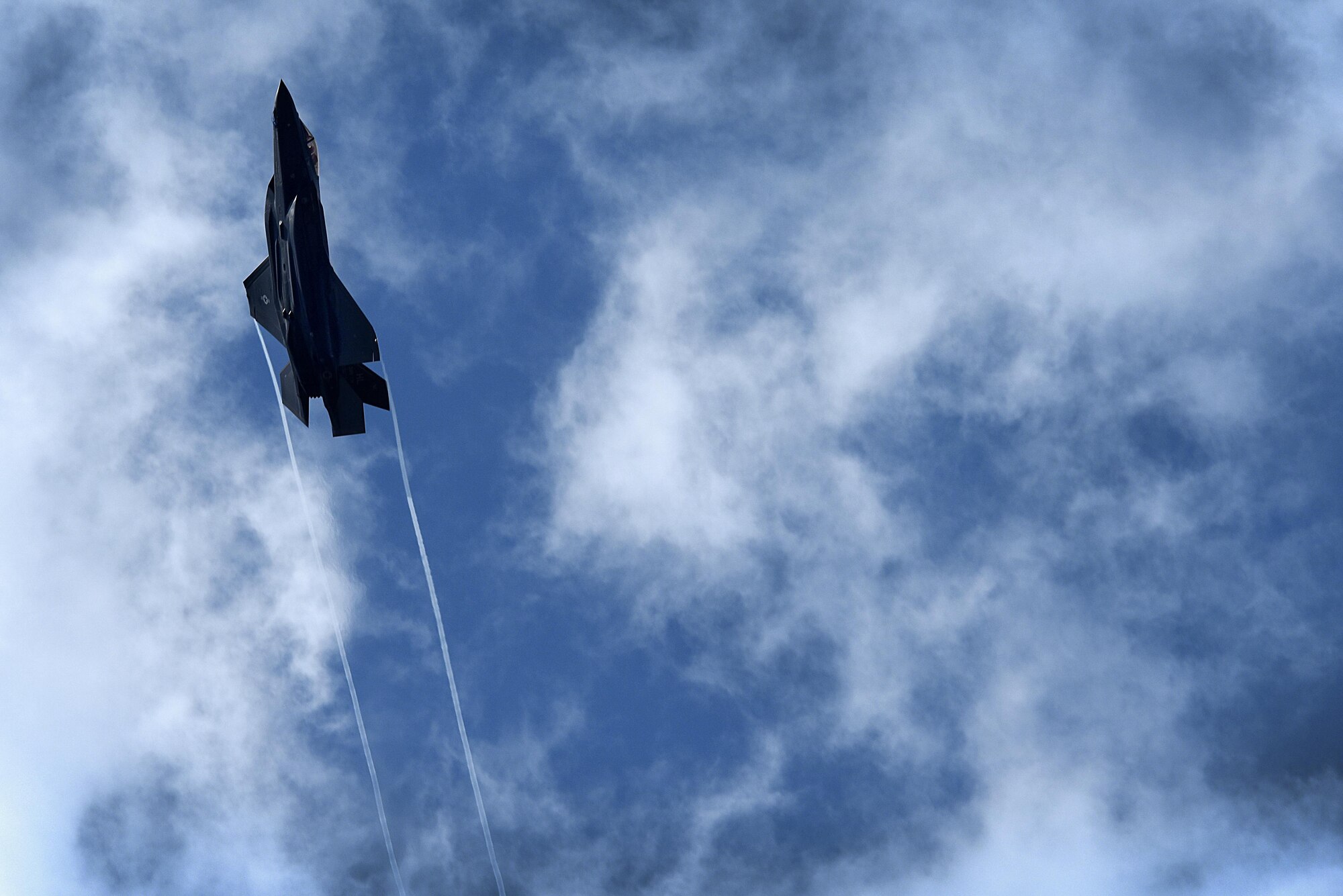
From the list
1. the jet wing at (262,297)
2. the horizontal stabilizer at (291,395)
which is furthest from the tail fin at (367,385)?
the jet wing at (262,297)

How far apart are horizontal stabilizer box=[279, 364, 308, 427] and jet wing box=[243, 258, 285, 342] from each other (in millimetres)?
2979

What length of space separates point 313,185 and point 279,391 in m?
15.5

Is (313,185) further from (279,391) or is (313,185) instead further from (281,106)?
(279,391)

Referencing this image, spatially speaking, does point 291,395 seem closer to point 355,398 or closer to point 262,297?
point 355,398

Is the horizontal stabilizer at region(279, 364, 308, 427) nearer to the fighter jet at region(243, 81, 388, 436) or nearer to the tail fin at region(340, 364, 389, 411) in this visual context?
the fighter jet at region(243, 81, 388, 436)

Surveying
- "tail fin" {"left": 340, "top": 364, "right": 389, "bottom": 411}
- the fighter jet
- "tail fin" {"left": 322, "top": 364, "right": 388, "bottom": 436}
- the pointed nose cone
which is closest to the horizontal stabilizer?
the fighter jet

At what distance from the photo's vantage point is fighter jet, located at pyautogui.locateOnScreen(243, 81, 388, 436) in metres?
85.4

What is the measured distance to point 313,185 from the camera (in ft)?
289

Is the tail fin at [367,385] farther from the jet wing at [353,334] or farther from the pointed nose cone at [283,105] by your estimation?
the pointed nose cone at [283,105]

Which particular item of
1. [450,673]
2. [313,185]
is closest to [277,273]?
[313,185]

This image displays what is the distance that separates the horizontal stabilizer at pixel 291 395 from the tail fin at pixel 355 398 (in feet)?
7.92

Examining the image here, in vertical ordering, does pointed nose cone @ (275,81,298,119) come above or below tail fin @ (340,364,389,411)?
above

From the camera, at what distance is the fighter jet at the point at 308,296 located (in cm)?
8544

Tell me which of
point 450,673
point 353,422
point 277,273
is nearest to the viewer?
point 277,273
